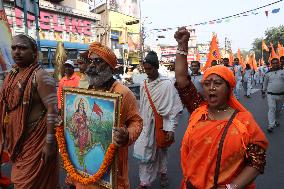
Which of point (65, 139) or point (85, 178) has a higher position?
point (65, 139)

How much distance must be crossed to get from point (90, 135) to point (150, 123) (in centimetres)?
217

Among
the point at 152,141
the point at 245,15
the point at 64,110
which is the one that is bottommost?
the point at 152,141

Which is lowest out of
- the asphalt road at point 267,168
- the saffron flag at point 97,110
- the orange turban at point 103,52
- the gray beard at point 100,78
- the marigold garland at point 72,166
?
the asphalt road at point 267,168

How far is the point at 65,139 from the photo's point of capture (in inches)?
108

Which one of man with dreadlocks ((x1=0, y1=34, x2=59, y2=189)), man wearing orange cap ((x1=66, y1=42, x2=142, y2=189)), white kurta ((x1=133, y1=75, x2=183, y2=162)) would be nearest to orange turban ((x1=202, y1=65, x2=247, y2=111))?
man wearing orange cap ((x1=66, y1=42, x2=142, y2=189))

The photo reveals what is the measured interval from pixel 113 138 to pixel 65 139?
0.57 meters

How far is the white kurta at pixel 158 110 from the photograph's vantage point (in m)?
4.55

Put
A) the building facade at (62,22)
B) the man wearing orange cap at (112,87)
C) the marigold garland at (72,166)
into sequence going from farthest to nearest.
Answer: the building facade at (62,22) < the man wearing orange cap at (112,87) < the marigold garland at (72,166)

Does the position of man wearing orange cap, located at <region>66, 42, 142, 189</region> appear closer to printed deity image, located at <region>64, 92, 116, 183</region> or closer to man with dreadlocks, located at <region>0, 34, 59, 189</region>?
printed deity image, located at <region>64, 92, 116, 183</region>

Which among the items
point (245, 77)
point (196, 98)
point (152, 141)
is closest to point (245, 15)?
point (245, 77)

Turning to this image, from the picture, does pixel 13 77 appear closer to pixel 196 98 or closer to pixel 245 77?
pixel 196 98

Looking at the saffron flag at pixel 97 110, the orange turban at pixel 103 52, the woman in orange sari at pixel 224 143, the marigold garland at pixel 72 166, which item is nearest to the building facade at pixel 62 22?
the orange turban at pixel 103 52

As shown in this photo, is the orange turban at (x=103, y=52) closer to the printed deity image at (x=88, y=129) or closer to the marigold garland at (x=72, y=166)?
the printed deity image at (x=88, y=129)

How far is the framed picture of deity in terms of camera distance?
94.4 inches
